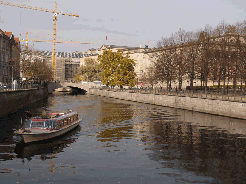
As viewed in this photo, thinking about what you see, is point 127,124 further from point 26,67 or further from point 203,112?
point 26,67

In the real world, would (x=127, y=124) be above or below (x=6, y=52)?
below

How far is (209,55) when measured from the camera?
73.2 meters

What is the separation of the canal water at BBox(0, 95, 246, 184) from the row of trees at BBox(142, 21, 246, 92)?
24.4 metres

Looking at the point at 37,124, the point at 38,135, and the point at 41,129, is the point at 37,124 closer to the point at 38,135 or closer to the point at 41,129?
the point at 41,129

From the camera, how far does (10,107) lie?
58469mm

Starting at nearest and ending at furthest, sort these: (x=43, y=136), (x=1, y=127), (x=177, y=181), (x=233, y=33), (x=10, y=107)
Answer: (x=177, y=181) → (x=43, y=136) → (x=1, y=127) → (x=10, y=107) → (x=233, y=33)

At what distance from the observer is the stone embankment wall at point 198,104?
52281mm

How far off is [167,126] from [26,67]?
6094cm

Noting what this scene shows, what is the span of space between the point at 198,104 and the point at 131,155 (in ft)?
118

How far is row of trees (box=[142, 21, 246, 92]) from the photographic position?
225 feet

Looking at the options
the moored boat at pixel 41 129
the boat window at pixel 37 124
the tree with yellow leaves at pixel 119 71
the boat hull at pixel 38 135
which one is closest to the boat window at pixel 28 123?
the moored boat at pixel 41 129

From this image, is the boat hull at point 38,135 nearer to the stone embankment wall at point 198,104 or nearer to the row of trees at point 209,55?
the stone embankment wall at point 198,104

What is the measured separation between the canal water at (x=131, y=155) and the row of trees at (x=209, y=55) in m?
24.4

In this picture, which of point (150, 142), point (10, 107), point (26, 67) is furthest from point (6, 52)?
point (150, 142)
